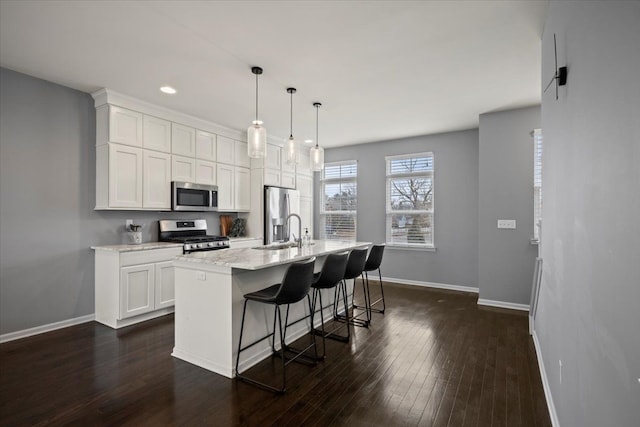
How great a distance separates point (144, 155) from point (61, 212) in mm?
1126

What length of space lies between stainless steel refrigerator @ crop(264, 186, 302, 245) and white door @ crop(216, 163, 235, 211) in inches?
23.8

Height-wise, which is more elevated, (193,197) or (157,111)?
(157,111)

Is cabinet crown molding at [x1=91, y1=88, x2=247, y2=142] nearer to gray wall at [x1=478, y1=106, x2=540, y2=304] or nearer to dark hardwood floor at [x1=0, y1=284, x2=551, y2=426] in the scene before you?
dark hardwood floor at [x1=0, y1=284, x2=551, y2=426]

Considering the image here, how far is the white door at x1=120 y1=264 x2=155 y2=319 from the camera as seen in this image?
3619 millimetres

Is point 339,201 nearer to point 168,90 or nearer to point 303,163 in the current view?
point 303,163

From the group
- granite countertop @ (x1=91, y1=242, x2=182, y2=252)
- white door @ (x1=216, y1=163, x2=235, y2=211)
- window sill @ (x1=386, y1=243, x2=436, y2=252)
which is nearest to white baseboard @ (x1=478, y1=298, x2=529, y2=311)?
window sill @ (x1=386, y1=243, x2=436, y2=252)

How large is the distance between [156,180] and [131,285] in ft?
4.63

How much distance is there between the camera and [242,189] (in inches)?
220

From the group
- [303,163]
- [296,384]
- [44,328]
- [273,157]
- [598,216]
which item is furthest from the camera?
[303,163]

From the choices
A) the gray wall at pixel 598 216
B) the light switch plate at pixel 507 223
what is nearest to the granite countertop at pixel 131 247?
the gray wall at pixel 598 216

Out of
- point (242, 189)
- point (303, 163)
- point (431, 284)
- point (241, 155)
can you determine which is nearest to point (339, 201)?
point (303, 163)

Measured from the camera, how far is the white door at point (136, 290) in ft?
11.9

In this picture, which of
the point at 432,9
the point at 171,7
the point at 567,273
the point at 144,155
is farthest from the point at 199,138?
the point at 567,273

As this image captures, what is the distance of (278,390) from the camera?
2.29m
